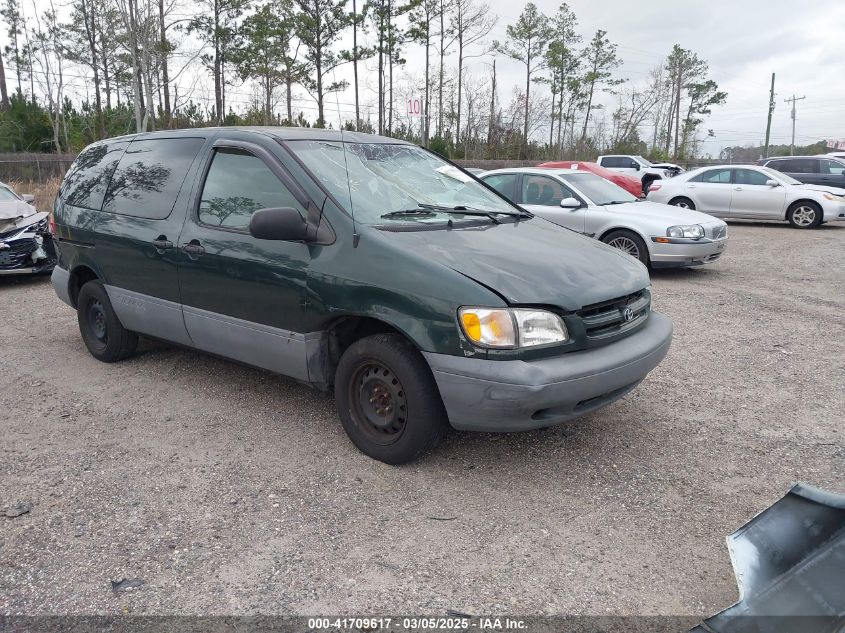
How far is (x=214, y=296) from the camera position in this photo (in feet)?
13.6

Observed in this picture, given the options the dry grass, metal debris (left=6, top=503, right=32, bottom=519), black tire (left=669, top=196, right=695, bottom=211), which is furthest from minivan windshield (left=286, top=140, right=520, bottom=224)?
black tire (left=669, top=196, right=695, bottom=211)

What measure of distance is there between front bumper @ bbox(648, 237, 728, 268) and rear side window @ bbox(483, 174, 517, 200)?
2130 millimetres

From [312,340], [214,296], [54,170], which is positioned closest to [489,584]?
[312,340]

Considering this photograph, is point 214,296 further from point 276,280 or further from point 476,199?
point 476,199

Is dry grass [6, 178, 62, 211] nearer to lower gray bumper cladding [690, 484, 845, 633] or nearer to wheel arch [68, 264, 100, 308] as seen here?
wheel arch [68, 264, 100, 308]

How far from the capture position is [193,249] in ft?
13.7

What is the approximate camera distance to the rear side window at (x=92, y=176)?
509cm

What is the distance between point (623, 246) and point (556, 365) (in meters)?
6.60

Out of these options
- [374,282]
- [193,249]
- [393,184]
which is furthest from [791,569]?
[193,249]

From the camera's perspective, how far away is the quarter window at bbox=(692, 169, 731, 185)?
15.5 m

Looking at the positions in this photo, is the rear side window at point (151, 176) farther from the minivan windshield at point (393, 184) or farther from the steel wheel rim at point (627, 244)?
the steel wheel rim at point (627, 244)

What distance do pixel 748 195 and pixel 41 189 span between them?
16.5 metres

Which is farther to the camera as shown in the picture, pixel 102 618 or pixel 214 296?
pixel 214 296

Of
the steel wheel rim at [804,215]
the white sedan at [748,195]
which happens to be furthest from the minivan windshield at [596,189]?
the steel wheel rim at [804,215]
